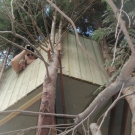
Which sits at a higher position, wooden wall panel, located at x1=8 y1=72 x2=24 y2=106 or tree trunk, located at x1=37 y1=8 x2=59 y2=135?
wooden wall panel, located at x1=8 y1=72 x2=24 y2=106

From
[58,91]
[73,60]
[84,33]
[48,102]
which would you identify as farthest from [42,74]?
[84,33]

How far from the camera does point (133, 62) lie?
33.0 inches

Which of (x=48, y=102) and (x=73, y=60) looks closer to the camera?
(x=48, y=102)

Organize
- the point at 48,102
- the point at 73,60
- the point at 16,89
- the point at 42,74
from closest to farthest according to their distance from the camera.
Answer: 1. the point at 48,102
2. the point at 42,74
3. the point at 16,89
4. the point at 73,60

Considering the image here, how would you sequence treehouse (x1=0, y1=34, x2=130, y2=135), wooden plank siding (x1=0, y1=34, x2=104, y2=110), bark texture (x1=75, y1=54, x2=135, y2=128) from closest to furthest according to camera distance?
bark texture (x1=75, y1=54, x2=135, y2=128) < treehouse (x1=0, y1=34, x2=130, y2=135) < wooden plank siding (x1=0, y1=34, x2=104, y2=110)

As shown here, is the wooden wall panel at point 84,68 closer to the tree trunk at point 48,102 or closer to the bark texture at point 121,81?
the tree trunk at point 48,102

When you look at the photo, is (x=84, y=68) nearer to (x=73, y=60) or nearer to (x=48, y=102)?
(x=73, y=60)

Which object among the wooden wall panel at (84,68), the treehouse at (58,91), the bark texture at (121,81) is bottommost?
the bark texture at (121,81)

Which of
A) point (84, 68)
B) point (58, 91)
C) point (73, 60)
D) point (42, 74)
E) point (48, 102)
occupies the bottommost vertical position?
point (48, 102)

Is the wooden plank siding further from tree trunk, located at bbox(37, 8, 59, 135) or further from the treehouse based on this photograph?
tree trunk, located at bbox(37, 8, 59, 135)

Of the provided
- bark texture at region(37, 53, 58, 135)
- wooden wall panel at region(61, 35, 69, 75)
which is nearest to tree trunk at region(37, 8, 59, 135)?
bark texture at region(37, 53, 58, 135)

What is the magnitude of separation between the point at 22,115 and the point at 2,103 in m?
0.39

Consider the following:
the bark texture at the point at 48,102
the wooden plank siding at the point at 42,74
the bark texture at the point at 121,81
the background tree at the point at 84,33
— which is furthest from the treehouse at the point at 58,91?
the bark texture at the point at 121,81

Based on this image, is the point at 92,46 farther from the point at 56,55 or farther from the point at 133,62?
the point at 133,62
